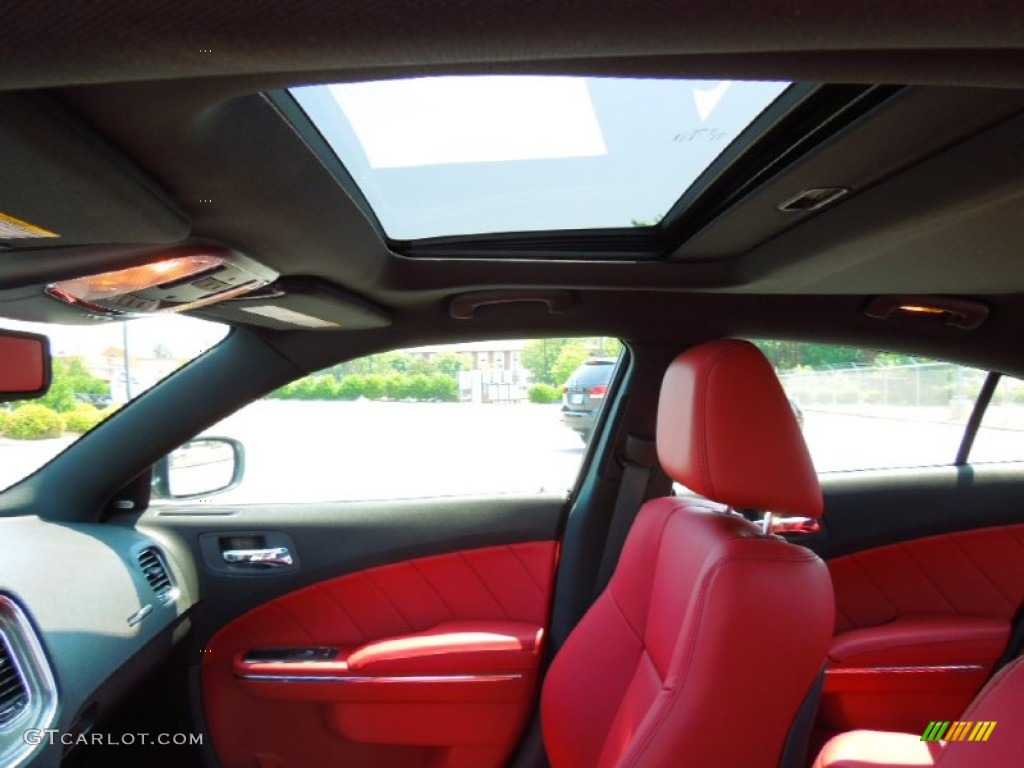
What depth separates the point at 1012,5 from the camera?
0.73 m

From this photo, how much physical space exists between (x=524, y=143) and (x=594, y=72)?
0.61 metres

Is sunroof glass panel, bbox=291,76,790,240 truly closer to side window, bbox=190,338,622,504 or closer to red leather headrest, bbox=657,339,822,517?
red leather headrest, bbox=657,339,822,517

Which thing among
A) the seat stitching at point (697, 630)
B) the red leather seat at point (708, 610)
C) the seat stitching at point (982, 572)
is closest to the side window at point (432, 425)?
the red leather seat at point (708, 610)

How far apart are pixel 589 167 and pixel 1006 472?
2.51 metres

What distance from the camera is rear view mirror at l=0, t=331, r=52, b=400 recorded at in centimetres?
160

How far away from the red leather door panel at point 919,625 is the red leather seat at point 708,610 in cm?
126

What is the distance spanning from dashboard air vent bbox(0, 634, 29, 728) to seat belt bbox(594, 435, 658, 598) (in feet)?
5.77

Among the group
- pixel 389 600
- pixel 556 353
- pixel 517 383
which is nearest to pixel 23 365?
pixel 389 600

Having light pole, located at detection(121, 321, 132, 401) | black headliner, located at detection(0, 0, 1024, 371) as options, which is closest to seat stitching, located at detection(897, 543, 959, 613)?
black headliner, located at detection(0, 0, 1024, 371)

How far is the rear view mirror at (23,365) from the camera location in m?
1.60

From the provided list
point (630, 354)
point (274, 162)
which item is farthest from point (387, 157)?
point (630, 354)

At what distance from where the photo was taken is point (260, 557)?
2752mm

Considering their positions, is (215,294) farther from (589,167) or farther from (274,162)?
(589,167)

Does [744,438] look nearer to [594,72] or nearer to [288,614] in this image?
[594,72]
